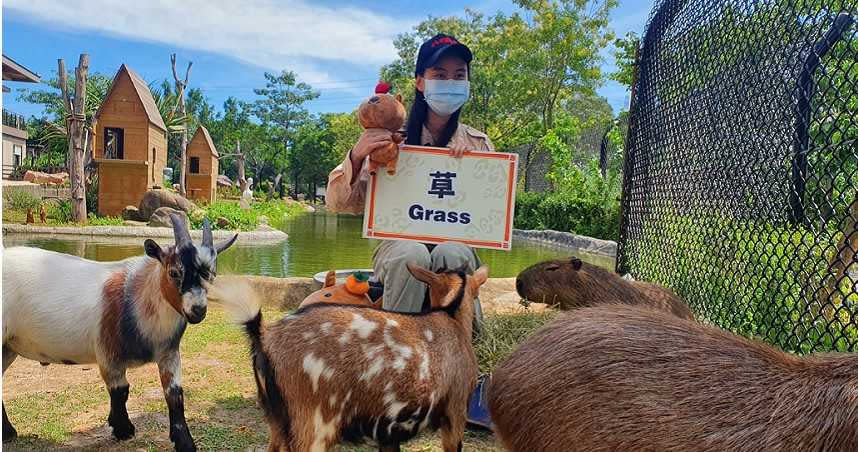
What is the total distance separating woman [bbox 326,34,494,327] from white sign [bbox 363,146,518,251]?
0.07 meters

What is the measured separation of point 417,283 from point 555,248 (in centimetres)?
1281

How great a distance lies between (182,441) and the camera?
2645 millimetres

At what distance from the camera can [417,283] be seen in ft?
9.76

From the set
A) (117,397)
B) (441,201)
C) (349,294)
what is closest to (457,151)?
(441,201)

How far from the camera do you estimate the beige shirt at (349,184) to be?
306 centimetres

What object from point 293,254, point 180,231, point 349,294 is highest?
point 180,231

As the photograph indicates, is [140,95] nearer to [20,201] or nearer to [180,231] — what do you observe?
[20,201]

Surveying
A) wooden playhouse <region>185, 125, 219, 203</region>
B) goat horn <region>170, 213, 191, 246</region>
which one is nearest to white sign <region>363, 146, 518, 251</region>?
goat horn <region>170, 213, 191, 246</region>

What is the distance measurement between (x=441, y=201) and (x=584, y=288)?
0.97 metres

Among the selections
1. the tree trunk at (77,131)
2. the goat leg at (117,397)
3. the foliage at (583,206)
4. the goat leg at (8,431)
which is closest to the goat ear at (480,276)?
the goat leg at (117,397)

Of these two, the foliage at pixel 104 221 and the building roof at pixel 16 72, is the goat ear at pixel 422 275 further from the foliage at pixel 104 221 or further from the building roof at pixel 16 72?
the foliage at pixel 104 221

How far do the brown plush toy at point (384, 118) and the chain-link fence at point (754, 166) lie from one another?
5.26 ft

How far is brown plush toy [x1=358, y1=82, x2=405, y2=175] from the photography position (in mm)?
2855

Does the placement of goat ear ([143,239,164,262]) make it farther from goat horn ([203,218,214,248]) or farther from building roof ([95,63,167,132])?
building roof ([95,63,167,132])
